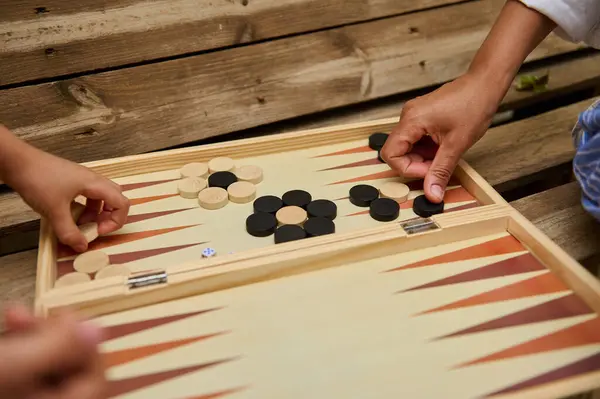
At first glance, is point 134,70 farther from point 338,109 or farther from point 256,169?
point 338,109

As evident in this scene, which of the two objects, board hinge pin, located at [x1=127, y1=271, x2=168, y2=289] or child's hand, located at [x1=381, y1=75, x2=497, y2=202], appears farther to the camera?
child's hand, located at [x1=381, y1=75, x2=497, y2=202]

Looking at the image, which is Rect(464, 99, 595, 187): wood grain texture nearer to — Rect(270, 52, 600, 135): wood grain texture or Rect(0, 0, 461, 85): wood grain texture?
Rect(270, 52, 600, 135): wood grain texture

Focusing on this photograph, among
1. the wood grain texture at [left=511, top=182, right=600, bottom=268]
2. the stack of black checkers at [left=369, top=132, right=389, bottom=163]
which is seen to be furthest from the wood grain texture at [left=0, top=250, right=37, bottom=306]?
the wood grain texture at [left=511, top=182, right=600, bottom=268]

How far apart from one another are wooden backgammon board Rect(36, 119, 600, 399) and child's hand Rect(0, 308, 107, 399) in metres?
0.15

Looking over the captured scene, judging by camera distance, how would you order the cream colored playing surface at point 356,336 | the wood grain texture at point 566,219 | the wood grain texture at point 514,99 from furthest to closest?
the wood grain texture at point 514,99 < the wood grain texture at point 566,219 < the cream colored playing surface at point 356,336

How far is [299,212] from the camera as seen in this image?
0.96 metres

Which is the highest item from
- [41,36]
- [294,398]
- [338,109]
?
[41,36]

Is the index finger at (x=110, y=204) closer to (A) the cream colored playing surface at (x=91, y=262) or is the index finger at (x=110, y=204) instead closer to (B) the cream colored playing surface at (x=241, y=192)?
(A) the cream colored playing surface at (x=91, y=262)

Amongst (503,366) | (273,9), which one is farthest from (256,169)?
(503,366)

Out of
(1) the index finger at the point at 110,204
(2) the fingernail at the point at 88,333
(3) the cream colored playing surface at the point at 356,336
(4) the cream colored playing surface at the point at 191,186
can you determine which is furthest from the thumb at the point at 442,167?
(2) the fingernail at the point at 88,333

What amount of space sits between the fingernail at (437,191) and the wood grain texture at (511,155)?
0.29m

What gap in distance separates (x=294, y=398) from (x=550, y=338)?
342mm

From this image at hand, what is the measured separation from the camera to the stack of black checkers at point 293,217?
35.5 inches

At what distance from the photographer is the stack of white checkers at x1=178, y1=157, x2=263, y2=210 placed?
3.23ft
